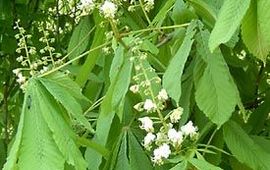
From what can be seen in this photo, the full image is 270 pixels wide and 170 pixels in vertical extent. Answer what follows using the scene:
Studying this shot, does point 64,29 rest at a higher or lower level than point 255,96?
higher

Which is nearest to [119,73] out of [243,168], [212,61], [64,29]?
[212,61]

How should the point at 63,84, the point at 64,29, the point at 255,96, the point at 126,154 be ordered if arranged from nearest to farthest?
the point at 63,84, the point at 126,154, the point at 255,96, the point at 64,29

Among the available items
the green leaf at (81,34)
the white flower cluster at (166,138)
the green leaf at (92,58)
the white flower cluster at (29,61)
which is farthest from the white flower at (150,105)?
the green leaf at (81,34)

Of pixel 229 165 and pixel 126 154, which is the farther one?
pixel 229 165

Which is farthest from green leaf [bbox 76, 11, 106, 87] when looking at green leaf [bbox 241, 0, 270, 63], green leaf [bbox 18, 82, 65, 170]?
green leaf [bbox 241, 0, 270, 63]

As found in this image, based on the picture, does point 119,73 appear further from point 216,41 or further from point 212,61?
point 216,41

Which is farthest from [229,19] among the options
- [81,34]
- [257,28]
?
[81,34]

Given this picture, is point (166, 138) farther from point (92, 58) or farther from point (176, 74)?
point (92, 58)

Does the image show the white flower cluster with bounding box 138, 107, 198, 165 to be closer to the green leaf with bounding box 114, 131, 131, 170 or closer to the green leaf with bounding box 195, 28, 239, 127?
the green leaf with bounding box 195, 28, 239, 127
